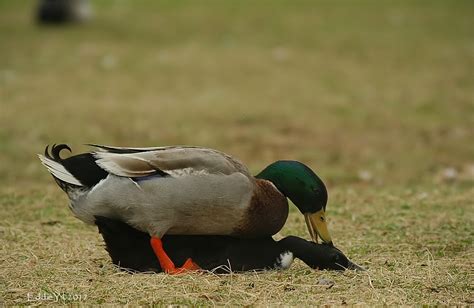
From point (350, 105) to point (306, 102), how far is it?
0.62 metres

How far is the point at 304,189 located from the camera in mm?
5164

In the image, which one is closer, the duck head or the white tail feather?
the white tail feather

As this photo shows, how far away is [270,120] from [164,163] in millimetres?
6356

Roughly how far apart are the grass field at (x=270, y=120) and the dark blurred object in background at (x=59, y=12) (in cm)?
41

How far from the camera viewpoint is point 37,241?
5.81m

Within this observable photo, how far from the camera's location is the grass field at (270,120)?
15.7 feet

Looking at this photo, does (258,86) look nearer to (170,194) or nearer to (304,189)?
(304,189)

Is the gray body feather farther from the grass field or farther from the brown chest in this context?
the grass field

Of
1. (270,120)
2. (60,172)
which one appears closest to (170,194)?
(60,172)

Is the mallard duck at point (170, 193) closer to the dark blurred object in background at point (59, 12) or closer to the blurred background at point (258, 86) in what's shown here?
the blurred background at point (258, 86)

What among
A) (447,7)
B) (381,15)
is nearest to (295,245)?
(381,15)

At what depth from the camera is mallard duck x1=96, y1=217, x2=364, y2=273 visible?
5.03 metres

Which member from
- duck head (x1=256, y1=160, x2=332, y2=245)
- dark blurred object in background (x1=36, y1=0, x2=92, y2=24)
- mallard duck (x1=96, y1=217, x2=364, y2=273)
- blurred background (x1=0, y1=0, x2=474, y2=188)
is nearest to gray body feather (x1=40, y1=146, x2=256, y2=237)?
mallard duck (x1=96, y1=217, x2=364, y2=273)

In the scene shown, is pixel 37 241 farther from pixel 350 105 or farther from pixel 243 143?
pixel 350 105
